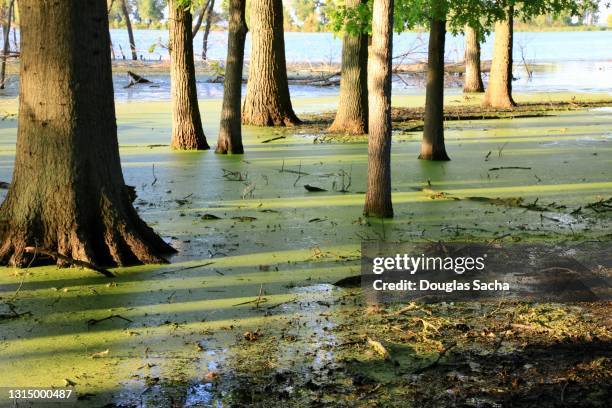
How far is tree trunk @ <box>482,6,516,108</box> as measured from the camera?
892 inches

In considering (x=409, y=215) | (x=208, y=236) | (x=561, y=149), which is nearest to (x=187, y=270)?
(x=208, y=236)

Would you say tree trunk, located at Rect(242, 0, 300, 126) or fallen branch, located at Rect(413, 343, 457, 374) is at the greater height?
tree trunk, located at Rect(242, 0, 300, 126)

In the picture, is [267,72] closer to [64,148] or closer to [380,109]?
[380,109]

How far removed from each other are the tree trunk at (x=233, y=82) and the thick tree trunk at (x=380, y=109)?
16.0ft

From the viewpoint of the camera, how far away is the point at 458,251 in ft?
26.3

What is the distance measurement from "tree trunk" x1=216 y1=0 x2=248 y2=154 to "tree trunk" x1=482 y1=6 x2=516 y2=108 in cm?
1031

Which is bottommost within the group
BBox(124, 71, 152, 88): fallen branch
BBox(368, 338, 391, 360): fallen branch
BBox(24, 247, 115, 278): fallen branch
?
BBox(368, 338, 391, 360): fallen branch

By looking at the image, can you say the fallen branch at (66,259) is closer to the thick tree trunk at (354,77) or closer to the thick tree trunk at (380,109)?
the thick tree trunk at (380,109)

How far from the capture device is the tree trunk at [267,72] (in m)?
18.6

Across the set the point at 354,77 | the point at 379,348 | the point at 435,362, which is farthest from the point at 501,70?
the point at 435,362

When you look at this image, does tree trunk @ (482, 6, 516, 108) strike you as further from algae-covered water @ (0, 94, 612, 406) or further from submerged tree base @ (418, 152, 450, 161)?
submerged tree base @ (418, 152, 450, 161)

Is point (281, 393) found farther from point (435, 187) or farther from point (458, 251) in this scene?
point (435, 187)

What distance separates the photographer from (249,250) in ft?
26.5

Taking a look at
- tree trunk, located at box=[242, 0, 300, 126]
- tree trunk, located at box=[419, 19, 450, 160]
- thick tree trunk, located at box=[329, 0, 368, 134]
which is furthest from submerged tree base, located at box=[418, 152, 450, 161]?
tree trunk, located at box=[242, 0, 300, 126]
